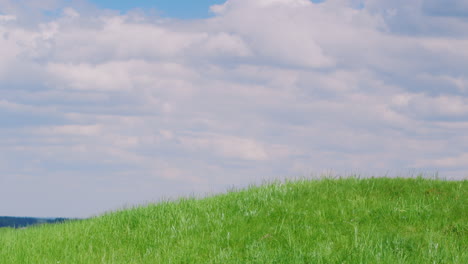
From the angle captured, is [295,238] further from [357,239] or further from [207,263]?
[207,263]

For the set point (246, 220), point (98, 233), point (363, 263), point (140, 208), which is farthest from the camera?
point (140, 208)

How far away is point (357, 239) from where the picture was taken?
9789mm

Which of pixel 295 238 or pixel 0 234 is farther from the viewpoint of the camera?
pixel 0 234

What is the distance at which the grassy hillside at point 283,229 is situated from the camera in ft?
31.0

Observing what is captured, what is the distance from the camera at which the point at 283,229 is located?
35.8ft

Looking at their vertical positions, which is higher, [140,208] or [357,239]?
[140,208]

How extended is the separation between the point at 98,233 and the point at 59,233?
126 cm

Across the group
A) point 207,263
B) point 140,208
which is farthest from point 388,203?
point 140,208

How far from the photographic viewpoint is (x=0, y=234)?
15.1m

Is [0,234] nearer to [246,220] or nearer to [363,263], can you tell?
[246,220]

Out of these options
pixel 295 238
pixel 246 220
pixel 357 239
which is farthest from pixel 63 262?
pixel 357 239

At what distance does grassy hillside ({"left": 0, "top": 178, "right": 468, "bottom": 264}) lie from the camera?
9.45 meters

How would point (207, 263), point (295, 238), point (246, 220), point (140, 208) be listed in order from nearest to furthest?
point (207, 263)
point (295, 238)
point (246, 220)
point (140, 208)

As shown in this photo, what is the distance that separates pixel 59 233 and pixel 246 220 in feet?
16.5
